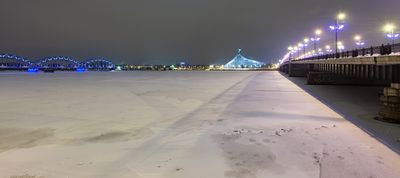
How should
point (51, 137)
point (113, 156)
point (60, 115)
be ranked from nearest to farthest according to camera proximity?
A: point (113, 156)
point (51, 137)
point (60, 115)

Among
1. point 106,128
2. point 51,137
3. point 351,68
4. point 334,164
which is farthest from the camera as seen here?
point 351,68

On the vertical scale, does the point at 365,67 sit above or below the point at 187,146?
above

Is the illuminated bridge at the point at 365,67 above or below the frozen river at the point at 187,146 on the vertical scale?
Answer: above

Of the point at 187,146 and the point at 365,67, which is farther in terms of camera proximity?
the point at 365,67

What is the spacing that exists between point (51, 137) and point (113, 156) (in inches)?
155

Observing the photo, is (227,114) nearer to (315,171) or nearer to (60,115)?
(60,115)

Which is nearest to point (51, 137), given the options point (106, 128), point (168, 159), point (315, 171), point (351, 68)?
point (106, 128)

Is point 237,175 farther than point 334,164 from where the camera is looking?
No

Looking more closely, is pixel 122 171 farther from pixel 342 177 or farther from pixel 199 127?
pixel 199 127

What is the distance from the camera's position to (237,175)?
934 centimetres

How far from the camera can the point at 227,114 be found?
20391mm

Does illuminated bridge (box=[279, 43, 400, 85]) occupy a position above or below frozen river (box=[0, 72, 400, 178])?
above

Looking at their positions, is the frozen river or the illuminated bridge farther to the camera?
the illuminated bridge

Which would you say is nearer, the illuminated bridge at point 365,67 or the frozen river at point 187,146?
the frozen river at point 187,146
